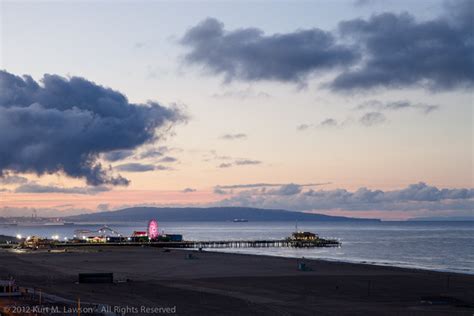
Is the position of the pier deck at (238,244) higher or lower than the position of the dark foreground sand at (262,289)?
lower

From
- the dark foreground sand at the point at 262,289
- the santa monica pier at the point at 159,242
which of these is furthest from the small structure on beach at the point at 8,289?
the santa monica pier at the point at 159,242

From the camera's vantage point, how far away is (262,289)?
5159 cm

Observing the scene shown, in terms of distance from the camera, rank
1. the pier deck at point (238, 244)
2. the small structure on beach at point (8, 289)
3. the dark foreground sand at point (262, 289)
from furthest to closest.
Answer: the pier deck at point (238, 244) → the dark foreground sand at point (262, 289) → the small structure on beach at point (8, 289)

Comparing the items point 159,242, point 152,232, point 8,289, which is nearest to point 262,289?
point 8,289

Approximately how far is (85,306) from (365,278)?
33.5m

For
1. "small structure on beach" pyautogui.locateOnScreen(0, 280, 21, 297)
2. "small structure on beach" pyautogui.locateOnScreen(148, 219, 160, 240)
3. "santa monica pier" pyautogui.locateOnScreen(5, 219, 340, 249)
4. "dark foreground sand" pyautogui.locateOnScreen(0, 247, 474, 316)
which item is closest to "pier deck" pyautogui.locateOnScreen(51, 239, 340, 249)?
"santa monica pier" pyautogui.locateOnScreen(5, 219, 340, 249)

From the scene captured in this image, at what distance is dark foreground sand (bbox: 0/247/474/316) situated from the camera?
4088 centimetres

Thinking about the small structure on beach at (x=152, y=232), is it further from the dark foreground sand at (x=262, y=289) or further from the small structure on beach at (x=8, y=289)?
the small structure on beach at (x=8, y=289)

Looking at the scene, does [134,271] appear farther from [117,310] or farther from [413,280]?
[117,310]

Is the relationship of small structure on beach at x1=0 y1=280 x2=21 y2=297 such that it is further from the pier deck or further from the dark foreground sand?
the pier deck

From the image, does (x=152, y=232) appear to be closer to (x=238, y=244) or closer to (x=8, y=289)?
(x=238, y=244)

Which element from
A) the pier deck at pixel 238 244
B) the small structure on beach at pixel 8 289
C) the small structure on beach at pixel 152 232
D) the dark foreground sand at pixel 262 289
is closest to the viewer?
the small structure on beach at pixel 8 289

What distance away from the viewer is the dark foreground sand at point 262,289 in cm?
4088

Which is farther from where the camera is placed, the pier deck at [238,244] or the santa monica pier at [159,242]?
the pier deck at [238,244]
